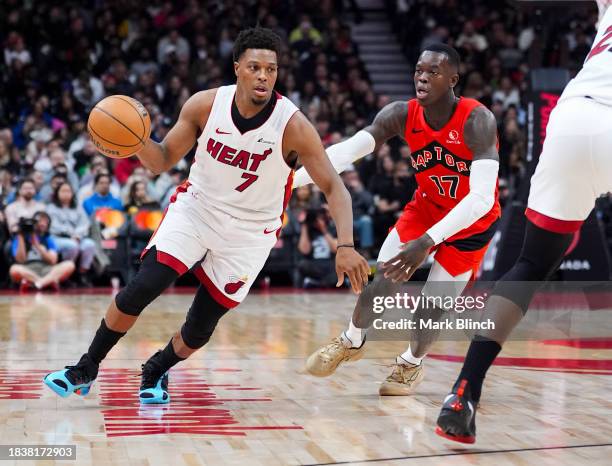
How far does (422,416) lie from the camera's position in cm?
480

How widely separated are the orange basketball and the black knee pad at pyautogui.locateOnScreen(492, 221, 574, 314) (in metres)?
1.88

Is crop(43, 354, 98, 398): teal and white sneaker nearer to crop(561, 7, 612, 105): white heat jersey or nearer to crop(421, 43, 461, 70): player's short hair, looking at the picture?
crop(421, 43, 461, 70): player's short hair

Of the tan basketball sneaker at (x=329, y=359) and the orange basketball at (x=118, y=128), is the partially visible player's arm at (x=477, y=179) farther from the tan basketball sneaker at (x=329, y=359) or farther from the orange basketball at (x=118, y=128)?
the orange basketball at (x=118, y=128)

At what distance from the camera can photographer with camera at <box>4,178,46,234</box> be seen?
38.5ft

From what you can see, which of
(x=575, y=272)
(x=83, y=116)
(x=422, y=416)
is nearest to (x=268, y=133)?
(x=422, y=416)

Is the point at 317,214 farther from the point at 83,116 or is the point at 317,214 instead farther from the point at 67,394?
the point at 67,394

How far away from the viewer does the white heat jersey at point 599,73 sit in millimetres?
3680

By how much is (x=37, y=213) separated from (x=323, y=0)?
791 cm

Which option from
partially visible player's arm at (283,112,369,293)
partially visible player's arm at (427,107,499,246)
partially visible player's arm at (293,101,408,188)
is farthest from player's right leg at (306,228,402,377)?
partially visible player's arm at (283,112,369,293)

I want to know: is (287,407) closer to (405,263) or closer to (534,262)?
(405,263)

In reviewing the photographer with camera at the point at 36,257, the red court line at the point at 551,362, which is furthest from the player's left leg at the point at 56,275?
the red court line at the point at 551,362

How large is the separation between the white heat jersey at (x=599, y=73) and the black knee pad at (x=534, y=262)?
0.51 m

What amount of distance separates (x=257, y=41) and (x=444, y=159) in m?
1.27

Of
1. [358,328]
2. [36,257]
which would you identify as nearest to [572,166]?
[358,328]
